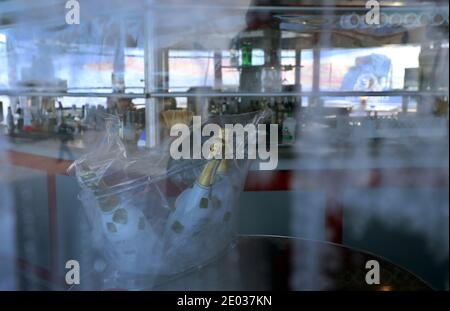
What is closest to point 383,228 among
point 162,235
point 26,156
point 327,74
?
point 327,74

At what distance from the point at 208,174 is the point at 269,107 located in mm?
523

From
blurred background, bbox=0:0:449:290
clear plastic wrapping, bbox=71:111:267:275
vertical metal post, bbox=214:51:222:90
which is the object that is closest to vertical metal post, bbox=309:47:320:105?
blurred background, bbox=0:0:449:290

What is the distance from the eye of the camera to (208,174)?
1.40m

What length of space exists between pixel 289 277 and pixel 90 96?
0.89 m

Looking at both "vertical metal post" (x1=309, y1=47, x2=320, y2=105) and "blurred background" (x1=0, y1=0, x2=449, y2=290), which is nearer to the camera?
"blurred background" (x1=0, y1=0, x2=449, y2=290)

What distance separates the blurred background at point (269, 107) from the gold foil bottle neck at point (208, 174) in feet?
0.99

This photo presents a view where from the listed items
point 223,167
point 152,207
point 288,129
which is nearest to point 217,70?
point 288,129

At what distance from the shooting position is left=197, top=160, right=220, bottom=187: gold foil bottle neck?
4.58ft

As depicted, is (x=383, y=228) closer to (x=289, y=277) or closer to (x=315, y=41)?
(x=289, y=277)

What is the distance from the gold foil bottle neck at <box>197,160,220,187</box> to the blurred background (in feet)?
0.99

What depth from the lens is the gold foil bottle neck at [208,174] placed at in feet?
4.58

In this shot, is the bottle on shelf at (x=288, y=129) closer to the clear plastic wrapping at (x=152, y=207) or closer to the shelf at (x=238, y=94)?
the shelf at (x=238, y=94)

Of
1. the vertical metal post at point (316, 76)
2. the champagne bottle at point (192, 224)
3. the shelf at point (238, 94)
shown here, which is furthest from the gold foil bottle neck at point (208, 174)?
the vertical metal post at point (316, 76)

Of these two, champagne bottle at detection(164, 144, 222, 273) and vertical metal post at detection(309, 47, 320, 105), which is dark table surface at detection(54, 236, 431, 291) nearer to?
champagne bottle at detection(164, 144, 222, 273)
